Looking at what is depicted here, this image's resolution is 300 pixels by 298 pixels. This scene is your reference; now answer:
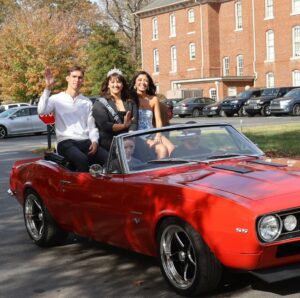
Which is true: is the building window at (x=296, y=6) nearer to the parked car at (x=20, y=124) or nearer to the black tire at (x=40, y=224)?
the parked car at (x=20, y=124)

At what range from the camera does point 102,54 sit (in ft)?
185

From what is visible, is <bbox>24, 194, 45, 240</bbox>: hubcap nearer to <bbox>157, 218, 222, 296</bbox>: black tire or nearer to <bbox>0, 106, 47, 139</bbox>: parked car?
<bbox>157, 218, 222, 296</bbox>: black tire

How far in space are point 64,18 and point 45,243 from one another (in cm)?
5407

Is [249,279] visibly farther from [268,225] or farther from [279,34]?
[279,34]

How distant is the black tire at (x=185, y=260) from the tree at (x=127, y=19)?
74.6 metres

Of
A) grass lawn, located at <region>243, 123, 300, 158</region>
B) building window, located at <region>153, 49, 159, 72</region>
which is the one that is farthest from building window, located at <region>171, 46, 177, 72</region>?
grass lawn, located at <region>243, 123, 300, 158</region>

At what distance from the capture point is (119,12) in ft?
261

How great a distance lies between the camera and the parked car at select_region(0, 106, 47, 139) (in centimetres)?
3231

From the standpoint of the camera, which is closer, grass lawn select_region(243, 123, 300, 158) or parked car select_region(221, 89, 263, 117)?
grass lawn select_region(243, 123, 300, 158)

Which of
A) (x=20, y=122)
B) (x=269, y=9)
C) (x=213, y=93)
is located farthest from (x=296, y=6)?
(x=20, y=122)

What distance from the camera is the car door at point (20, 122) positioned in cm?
3236

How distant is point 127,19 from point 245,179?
7741 centimetres

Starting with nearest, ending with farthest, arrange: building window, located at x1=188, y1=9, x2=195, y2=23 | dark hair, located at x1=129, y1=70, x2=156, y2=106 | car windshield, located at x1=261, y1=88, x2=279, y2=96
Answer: dark hair, located at x1=129, y1=70, x2=156, y2=106 → car windshield, located at x1=261, y1=88, x2=279, y2=96 → building window, located at x1=188, y1=9, x2=195, y2=23

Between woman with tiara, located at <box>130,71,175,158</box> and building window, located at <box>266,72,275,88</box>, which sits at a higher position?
building window, located at <box>266,72,275,88</box>
